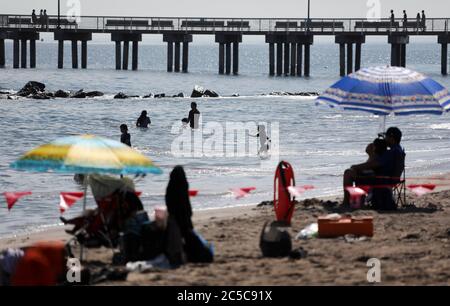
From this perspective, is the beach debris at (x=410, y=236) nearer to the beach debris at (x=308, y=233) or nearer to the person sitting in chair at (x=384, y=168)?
the beach debris at (x=308, y=233)

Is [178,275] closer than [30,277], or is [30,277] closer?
[30,277]

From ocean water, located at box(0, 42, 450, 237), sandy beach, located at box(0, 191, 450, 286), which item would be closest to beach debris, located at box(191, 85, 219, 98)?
ocean water, located at box(0, 42, 450, 237)

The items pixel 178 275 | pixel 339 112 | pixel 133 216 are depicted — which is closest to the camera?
pixel 178 275

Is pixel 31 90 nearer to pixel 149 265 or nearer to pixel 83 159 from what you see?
pixel 83 159

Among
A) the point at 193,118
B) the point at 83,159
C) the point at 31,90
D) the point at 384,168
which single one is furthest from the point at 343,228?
the point at 31,90

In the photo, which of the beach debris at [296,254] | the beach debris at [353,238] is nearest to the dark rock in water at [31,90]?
the beach debris at [353,238]

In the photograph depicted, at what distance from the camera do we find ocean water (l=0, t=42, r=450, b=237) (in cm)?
1838

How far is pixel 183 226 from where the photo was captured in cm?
1041

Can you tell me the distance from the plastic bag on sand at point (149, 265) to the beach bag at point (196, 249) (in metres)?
0.30

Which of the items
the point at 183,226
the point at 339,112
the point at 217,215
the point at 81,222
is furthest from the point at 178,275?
the point at 339,112

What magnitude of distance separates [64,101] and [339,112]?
36.3 ft

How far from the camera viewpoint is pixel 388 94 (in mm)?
13914

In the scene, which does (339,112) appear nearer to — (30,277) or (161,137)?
(161,137)
